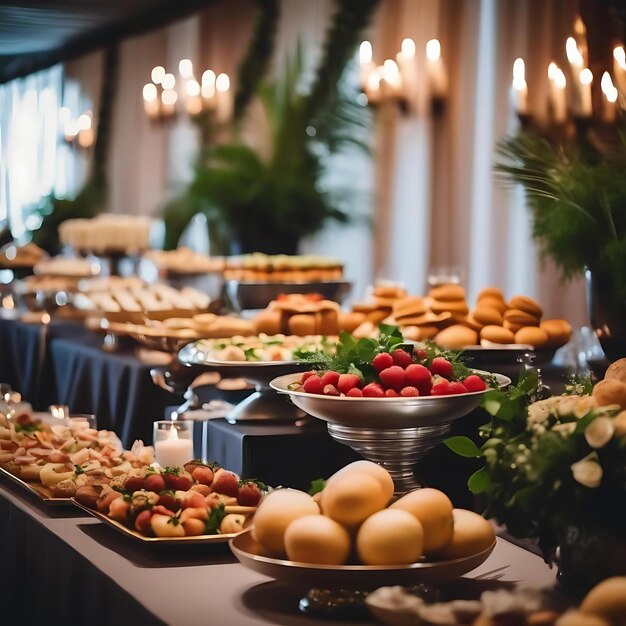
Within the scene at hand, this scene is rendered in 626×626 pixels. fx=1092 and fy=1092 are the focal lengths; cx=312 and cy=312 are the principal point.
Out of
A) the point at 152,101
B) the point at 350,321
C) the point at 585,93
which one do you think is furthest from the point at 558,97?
the point at 152,101

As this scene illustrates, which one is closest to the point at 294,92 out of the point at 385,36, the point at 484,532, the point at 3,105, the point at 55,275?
the point at 385,36

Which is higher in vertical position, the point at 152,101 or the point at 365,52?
the point at 152,101

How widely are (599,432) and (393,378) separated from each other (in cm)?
63

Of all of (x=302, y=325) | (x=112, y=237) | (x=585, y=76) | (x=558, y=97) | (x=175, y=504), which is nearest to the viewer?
(x=175, y=504)

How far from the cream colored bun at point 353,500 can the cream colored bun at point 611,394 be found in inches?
12.4

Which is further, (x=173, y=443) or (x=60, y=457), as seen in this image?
(x=173, y=443)

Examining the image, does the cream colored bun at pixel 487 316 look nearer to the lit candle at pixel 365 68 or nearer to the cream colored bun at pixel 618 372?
the cream colored bun at pixel 618 372

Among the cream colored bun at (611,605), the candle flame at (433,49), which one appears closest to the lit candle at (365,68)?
the candle flame at (433,49)

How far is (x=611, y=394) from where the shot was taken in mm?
1394

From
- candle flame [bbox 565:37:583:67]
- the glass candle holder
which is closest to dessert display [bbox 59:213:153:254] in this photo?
candle flame [bbox 565:37:583:67]

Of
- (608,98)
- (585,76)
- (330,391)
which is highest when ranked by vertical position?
(585,76)

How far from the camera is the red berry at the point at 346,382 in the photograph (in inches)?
72.1

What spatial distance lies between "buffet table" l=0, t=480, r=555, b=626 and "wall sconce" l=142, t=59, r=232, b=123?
525 centimetres

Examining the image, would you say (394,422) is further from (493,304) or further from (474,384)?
(493,304)
